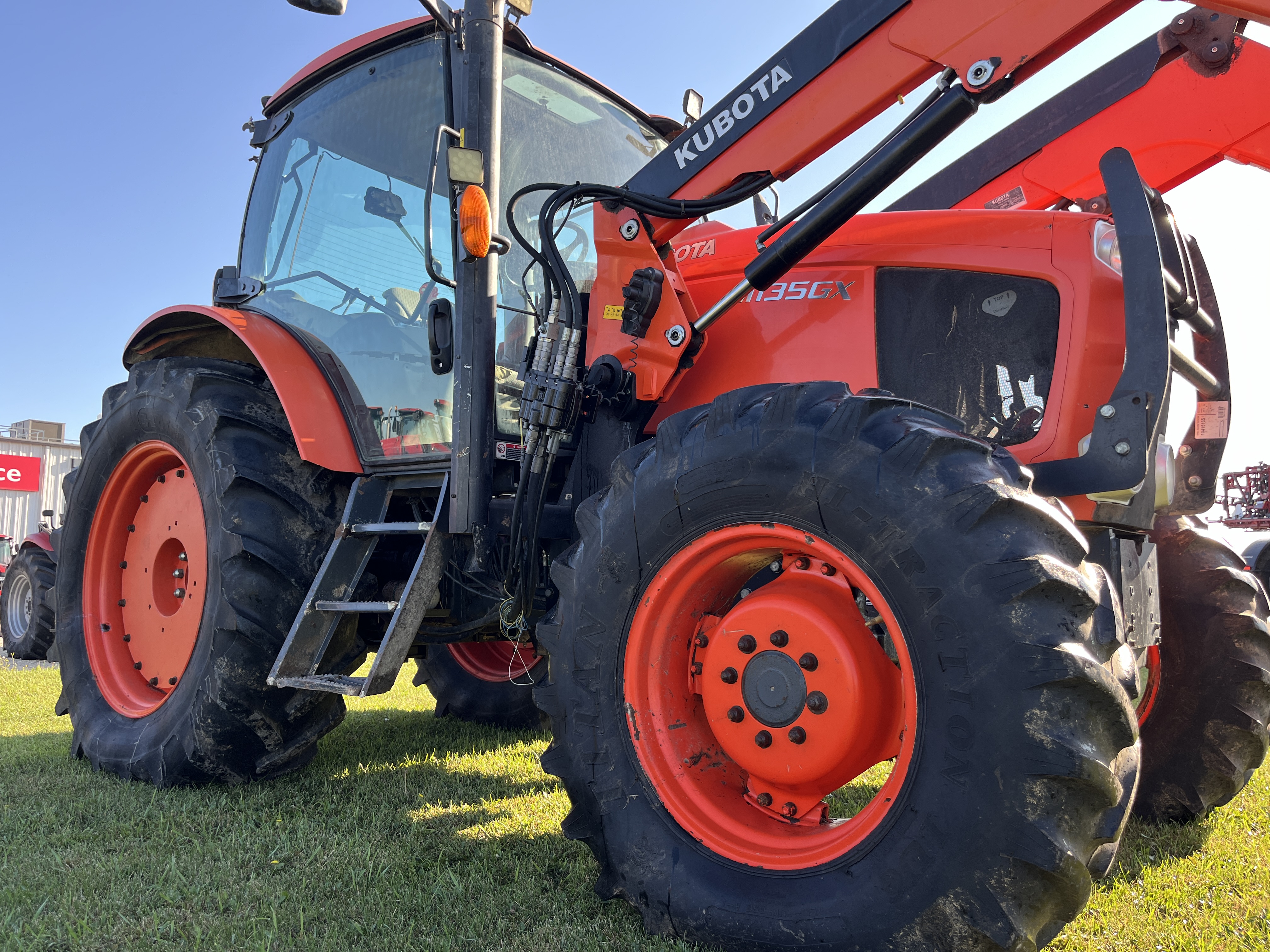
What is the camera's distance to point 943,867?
1700 millimetres

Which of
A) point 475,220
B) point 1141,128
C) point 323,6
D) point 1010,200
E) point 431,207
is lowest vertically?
point 475,220

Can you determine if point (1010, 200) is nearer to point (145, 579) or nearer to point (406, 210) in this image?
point (406, 210)

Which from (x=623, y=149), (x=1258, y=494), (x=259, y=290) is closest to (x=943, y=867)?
(x=623, y=149)

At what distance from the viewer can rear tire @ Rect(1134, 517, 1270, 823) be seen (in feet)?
9.46

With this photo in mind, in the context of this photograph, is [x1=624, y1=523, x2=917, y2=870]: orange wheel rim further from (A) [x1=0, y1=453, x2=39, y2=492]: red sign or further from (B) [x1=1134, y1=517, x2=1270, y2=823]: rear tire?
(A) [x1=0, y1=453, x2=39, y2=492]: red sign

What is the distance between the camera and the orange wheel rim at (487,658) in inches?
189

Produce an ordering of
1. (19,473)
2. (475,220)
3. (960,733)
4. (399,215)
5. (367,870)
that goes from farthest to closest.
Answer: (19,473) → (399,215) → (475,220) → (367,870) → (960,733)

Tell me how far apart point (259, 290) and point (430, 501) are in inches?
54.5

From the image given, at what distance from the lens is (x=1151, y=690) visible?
296cm

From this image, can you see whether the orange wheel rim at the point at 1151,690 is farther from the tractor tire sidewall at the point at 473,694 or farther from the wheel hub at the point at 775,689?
the tractor tire sidewall at the point at 473,694

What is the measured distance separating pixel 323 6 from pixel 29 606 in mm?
6912

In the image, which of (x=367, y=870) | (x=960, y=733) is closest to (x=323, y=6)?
(x=367, y=870)

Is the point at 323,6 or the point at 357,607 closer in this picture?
the point at 323,6

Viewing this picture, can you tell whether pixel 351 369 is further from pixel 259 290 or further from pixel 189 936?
pixel 189 936
